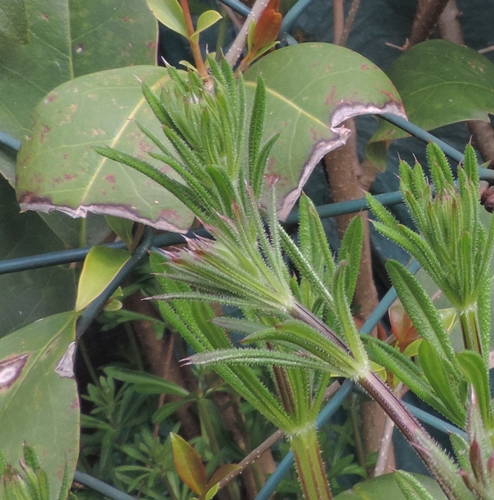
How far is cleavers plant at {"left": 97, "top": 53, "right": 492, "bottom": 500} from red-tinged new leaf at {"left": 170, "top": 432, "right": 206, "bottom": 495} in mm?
152

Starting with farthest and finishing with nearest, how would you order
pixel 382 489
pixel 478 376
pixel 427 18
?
pixel 427 18 → pixel 382 489 → pixel 478 376

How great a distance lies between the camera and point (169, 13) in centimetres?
43

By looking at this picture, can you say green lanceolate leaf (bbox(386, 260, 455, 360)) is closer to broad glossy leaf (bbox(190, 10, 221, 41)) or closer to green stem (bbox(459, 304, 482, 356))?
green stem (bbox(459, 304, 482, 356))

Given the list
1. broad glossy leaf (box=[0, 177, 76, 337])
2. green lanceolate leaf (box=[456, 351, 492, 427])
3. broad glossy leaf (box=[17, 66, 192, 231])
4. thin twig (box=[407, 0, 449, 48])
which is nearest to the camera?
green lanceolate leaf (box=[456, 351, 492, 427])

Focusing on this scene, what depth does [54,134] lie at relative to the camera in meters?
0.38

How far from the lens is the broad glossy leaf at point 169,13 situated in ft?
1.38

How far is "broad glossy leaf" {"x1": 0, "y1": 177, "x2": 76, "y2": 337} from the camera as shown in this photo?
49cm

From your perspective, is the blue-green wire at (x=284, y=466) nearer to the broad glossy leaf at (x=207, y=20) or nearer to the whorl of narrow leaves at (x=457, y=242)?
the whorl of narrow leaves at (x=457, y=242)

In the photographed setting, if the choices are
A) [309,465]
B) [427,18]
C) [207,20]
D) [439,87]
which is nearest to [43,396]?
[309,465]

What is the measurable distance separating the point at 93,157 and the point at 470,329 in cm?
25

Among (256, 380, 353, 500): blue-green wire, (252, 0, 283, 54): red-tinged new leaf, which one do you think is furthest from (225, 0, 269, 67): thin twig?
(256, 380, 353, 500): blue-green wire

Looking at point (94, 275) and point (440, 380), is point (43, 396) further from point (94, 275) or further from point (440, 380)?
point (440, 380)

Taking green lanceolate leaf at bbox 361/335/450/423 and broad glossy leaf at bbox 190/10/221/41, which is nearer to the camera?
green lanceolate leaf at bbox 361/335/450/423

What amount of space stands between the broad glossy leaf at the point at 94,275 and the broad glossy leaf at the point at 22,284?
4.5 inches
